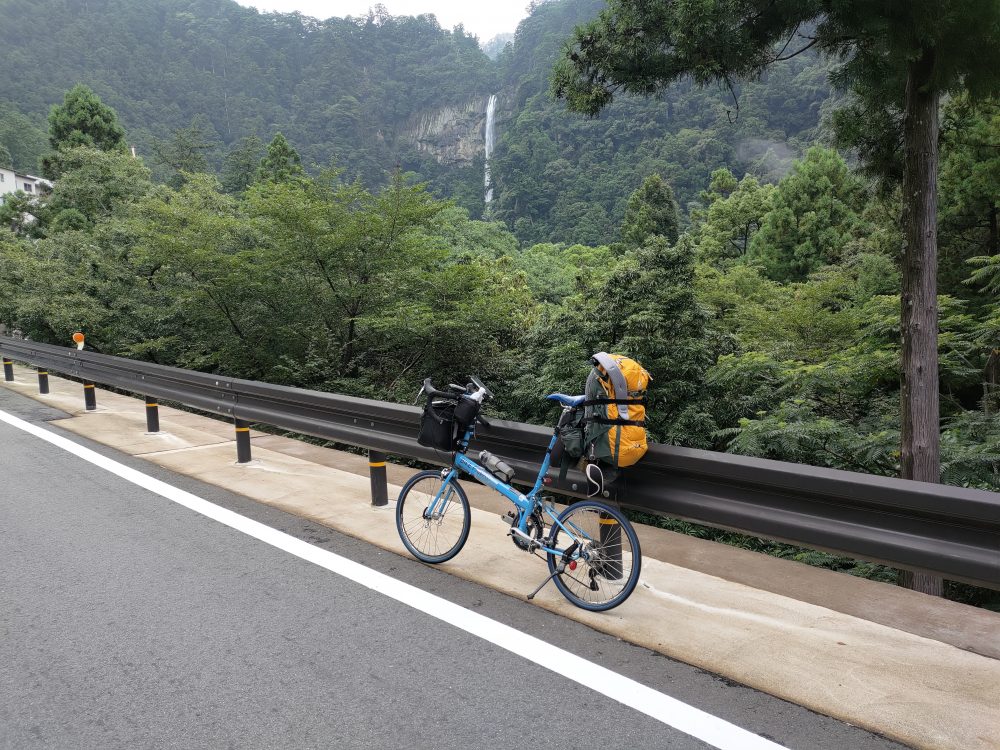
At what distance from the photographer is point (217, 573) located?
423 centimetres

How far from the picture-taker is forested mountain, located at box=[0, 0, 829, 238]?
9012cm

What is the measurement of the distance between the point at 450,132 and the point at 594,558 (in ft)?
576

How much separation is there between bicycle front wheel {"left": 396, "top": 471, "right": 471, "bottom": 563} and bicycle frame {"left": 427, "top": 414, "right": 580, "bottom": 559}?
0.03 metres

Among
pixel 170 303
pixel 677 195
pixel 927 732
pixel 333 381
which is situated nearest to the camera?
pixel 927 732

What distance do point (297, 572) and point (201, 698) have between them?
1381 millimetres

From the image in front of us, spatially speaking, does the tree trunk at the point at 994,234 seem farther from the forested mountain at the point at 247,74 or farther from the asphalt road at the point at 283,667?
the forested mountain at the point at 247,74

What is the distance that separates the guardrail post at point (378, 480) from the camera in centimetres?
565

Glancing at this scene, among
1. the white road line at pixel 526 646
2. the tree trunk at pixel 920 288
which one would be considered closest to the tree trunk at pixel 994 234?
the tree trunk at pixel 920 288

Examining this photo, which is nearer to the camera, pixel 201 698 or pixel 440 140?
pixel 201 698

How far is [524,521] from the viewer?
12.9 feet

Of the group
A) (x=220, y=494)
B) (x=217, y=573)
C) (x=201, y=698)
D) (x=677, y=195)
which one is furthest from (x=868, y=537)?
(x=677, y=195)

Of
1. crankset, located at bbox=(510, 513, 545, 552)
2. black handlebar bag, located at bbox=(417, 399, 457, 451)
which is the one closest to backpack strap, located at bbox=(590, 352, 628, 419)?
crankset, located at bbox=(510, 513, 545, 552)

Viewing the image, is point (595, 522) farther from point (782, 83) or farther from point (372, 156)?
point (372, 156)

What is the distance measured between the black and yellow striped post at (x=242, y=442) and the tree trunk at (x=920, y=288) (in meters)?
6.20
